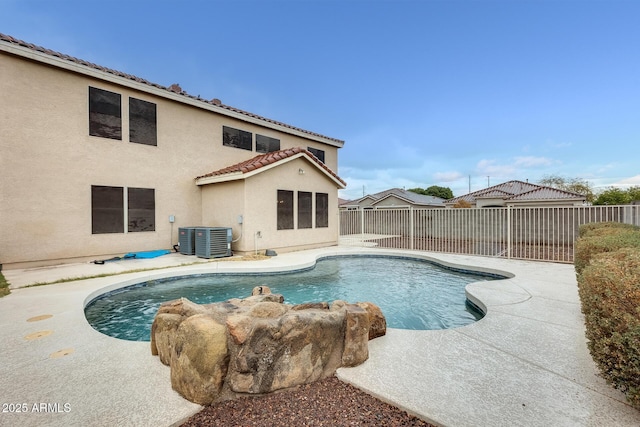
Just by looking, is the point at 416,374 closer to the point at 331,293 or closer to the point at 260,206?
the point at 331,293

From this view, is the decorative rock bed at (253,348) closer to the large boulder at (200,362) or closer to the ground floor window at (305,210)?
the large boulder at (200,362)

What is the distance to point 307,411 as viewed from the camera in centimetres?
257

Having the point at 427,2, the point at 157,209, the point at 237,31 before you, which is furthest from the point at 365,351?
the point at 237,31

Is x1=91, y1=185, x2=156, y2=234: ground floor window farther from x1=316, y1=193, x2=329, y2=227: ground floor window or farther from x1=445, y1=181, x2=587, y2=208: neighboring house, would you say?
x1=445, y1=181, x2=587, y2=208: neighboring house

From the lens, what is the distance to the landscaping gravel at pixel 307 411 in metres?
2.42

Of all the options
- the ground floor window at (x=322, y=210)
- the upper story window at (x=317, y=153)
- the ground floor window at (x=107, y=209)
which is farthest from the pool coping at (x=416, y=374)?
the upper story window at (x=317, y=153)

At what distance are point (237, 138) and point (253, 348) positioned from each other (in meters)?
13.1

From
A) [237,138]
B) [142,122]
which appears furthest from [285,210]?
[142,122]

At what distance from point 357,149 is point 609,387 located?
27.8 m

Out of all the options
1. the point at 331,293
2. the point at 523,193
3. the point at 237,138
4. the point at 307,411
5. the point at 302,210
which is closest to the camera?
the point at 307,411

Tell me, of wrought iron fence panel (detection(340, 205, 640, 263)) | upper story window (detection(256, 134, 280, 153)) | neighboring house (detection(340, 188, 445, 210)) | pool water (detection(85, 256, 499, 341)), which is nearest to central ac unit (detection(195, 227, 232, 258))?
pool water (detection(85, 256, 499, 341))

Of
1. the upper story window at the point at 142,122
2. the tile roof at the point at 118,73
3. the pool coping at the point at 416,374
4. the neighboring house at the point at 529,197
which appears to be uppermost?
the tile roof at the point at 118,73

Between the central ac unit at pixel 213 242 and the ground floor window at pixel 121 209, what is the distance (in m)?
2.08

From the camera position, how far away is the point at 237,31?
15633 mm
